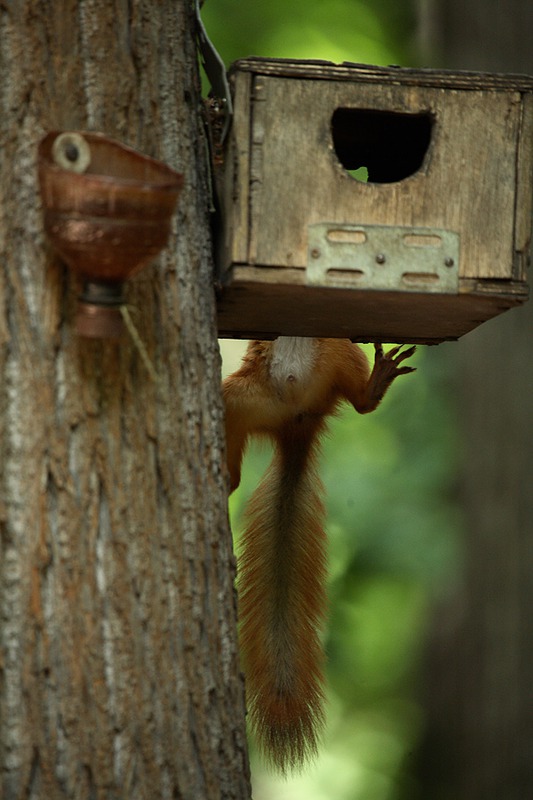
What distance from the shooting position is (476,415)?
158 inches

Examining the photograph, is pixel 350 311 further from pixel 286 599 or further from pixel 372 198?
pixel 286 599

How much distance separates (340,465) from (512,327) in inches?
38.2

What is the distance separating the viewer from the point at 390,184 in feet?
6.54

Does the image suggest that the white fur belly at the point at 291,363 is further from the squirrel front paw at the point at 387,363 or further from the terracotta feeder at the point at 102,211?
the terracotta feeder at the point at 102,211

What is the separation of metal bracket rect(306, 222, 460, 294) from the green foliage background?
2.15 m

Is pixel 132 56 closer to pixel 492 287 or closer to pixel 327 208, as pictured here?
pixel 327 208

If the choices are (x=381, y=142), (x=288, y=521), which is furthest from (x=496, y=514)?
(x=381, y=142)

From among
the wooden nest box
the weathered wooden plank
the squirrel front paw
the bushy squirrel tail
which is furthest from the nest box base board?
the bushy squirrel tail

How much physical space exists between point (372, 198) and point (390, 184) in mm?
47

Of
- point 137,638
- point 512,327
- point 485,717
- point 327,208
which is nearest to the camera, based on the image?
point 137,638

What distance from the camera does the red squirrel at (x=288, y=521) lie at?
253cm

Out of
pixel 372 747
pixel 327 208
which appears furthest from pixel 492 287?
pixel 372 747

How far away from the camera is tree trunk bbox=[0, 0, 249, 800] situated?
5.32ft

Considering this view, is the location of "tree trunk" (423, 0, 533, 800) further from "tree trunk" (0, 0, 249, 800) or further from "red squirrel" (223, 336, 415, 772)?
"tree trunk" (0, 0, 249, 800)
